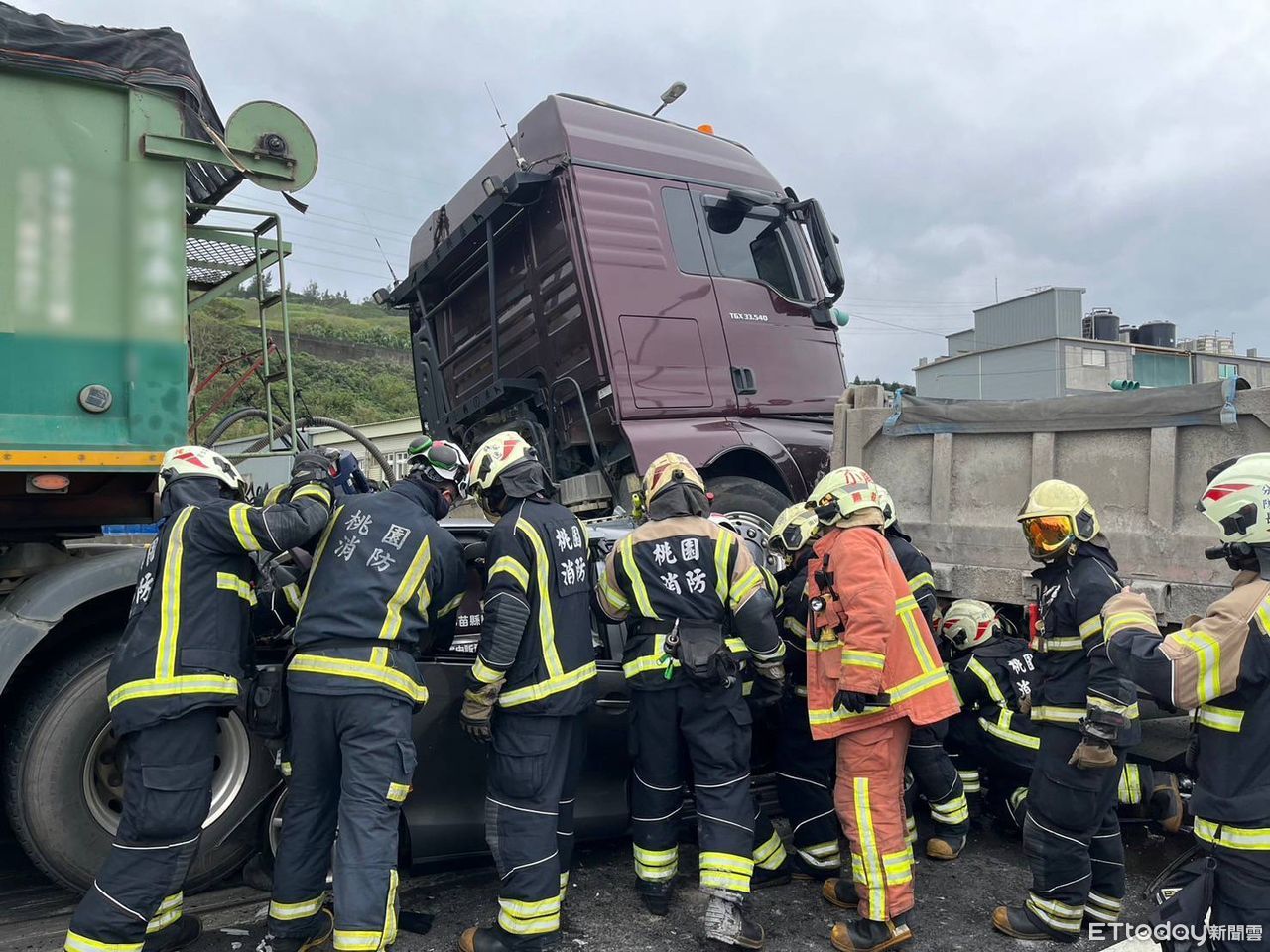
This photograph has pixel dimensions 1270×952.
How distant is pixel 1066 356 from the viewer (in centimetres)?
2203

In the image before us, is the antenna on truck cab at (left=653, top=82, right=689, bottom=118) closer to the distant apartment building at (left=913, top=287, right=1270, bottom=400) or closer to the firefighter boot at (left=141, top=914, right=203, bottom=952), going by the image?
the firefighter boot at (left=141, top=914, right=203, bottom=952)

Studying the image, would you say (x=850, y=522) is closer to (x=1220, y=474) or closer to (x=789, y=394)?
(x=1220, y=474)

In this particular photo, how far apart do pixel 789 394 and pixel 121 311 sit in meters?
4.15

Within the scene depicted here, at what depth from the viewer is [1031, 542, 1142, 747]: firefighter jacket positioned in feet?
10.1

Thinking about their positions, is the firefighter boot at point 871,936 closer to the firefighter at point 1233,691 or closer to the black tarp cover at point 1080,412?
the firefighter at point 1233,691

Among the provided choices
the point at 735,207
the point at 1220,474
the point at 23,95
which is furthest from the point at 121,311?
the point at 735,207

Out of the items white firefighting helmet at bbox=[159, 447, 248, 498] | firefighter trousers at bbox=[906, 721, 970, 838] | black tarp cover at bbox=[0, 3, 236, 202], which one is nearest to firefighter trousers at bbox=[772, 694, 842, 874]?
firefighter trousers at bbox=[906, 721, 970, 838]

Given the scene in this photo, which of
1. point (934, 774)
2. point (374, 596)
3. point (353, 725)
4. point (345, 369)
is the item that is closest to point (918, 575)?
point (934, 774)

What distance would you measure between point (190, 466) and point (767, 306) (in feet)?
13.2

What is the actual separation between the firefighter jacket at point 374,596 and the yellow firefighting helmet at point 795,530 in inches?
64.2

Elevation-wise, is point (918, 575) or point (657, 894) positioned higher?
point (918, 575)

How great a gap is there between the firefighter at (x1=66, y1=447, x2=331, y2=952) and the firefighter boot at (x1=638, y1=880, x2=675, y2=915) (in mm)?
1595

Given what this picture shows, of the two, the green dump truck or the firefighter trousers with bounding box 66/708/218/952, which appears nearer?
the firefighter trousers with bounding box 66/708/218/952

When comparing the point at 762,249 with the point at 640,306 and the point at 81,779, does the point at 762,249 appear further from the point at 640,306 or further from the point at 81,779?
the point at 81,779
